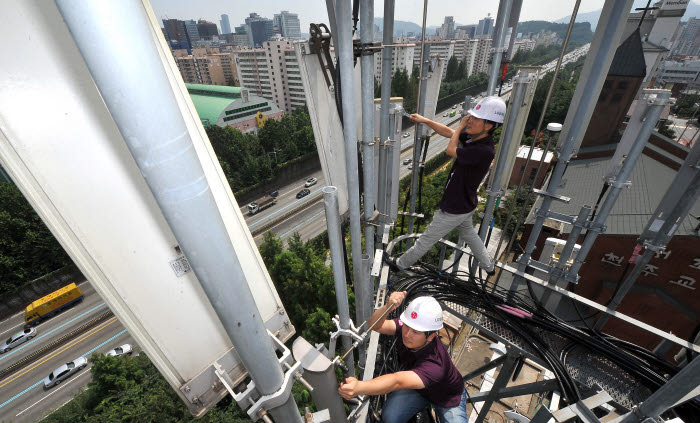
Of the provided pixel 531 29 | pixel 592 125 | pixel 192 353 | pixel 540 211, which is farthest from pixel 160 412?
pixel 531 29

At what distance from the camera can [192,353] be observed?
2.05 m

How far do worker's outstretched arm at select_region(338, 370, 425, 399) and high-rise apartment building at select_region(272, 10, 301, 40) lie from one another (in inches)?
6698

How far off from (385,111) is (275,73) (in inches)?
1908

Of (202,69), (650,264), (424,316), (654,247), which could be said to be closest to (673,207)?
(654,247)

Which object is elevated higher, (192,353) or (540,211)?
(192,353)

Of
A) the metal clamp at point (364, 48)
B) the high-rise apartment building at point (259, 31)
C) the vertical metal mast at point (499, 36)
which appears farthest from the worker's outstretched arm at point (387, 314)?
the high-rise apartment building at point (259, 31)

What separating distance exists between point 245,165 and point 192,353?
26.0m

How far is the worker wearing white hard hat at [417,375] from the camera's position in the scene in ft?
8.45

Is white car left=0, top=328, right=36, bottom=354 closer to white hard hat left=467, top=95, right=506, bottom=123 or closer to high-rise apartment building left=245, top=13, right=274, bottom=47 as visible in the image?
white hard hat left=467, top=95, right=506, bottom=123

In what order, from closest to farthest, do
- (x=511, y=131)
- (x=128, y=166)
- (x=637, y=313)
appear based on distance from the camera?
1. (x=128, y=166)
2. (x=511, y=131)
3. (x=637, y=313)

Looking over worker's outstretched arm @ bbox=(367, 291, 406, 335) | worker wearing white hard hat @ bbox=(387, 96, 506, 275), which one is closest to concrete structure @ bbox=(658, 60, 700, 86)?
worker wearing white hard hat @ bbox=(387, 96, 506, 275)

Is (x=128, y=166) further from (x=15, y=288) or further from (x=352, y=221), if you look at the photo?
(x=15, y=288)

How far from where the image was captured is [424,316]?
9.34 ft

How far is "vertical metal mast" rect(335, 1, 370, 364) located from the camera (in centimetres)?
187
